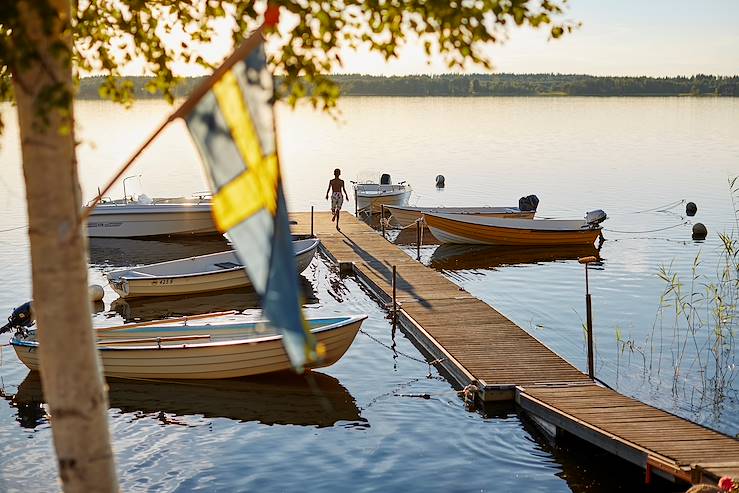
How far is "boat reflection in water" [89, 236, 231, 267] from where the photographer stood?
99.1 ft

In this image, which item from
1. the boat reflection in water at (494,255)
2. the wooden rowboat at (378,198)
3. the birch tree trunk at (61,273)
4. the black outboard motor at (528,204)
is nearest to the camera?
the birch tree trunk at (61,273)

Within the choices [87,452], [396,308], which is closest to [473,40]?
[87,452]

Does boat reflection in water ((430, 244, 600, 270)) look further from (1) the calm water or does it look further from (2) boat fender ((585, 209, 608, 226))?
(2) boat fender ((585, 209, 608, 226))

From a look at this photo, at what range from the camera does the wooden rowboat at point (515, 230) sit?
100ft

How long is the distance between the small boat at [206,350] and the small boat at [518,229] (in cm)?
1436

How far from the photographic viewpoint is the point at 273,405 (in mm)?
15664

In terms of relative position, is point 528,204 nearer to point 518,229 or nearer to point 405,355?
point 518,229

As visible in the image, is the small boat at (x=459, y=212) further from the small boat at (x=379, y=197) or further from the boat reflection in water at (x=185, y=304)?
the boat reflection in water at (x=185, y=304)

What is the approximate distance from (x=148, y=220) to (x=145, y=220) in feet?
0.33

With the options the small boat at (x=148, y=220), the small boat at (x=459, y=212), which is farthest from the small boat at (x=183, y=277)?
the small boat at (x=459, y=212)

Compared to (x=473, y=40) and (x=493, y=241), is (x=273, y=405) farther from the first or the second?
(x=493, y=241)

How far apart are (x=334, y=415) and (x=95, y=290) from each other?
9144 millimetres

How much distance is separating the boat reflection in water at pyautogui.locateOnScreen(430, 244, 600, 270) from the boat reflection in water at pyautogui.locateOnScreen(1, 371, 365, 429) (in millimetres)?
12651

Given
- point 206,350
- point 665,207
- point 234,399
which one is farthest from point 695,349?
point 665,207
